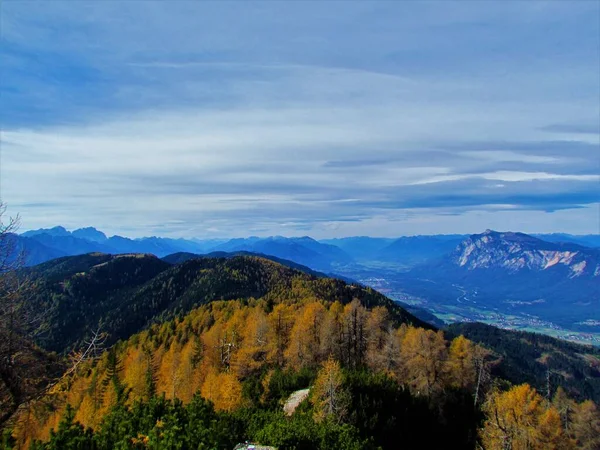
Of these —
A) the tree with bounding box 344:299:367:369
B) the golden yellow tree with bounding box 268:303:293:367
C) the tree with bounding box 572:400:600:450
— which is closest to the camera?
the tree with bounding box 344:299:367:369

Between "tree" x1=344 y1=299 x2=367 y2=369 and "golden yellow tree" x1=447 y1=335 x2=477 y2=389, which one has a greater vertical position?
"tree" x1=344 y1=299 x2=367 y2=369

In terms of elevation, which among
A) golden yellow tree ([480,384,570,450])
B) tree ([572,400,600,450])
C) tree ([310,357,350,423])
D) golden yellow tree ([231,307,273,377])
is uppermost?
tree ([310,357,350,423])

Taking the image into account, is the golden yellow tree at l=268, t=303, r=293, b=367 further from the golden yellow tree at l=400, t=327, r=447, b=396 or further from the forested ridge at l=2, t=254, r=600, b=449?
the golden yellow tree at l=400, t=327, r=447, b=396

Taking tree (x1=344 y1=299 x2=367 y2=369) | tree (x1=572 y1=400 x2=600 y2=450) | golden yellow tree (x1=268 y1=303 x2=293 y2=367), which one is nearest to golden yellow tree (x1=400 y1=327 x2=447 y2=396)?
tree (x1=344 y1=299 x2=367 y2=369)

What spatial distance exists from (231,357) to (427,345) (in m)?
35.3

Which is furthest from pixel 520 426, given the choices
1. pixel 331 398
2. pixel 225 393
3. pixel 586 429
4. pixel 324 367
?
pixel 225 393

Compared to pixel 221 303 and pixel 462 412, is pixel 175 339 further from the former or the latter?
pixel 462 412

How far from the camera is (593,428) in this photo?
269 ft

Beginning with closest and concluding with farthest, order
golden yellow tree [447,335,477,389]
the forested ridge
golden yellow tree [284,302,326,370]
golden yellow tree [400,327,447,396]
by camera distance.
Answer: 1. the forested ridge
2. golden yellow tree [284,302,326,370]
3. golden yellow tree [400,327,447,396]
4. golden yellow tree [447,335,477,389]

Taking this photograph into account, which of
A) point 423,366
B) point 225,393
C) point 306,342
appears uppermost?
point 306,342

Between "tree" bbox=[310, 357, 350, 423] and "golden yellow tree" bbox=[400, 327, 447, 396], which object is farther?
"golden yellow tree" bbox=[400, 327, 447, 396]

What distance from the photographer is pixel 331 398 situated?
143 feet

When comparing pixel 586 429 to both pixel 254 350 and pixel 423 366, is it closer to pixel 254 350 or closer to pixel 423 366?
pixel 423 366

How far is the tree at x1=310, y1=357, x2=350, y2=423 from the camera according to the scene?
140 feet
